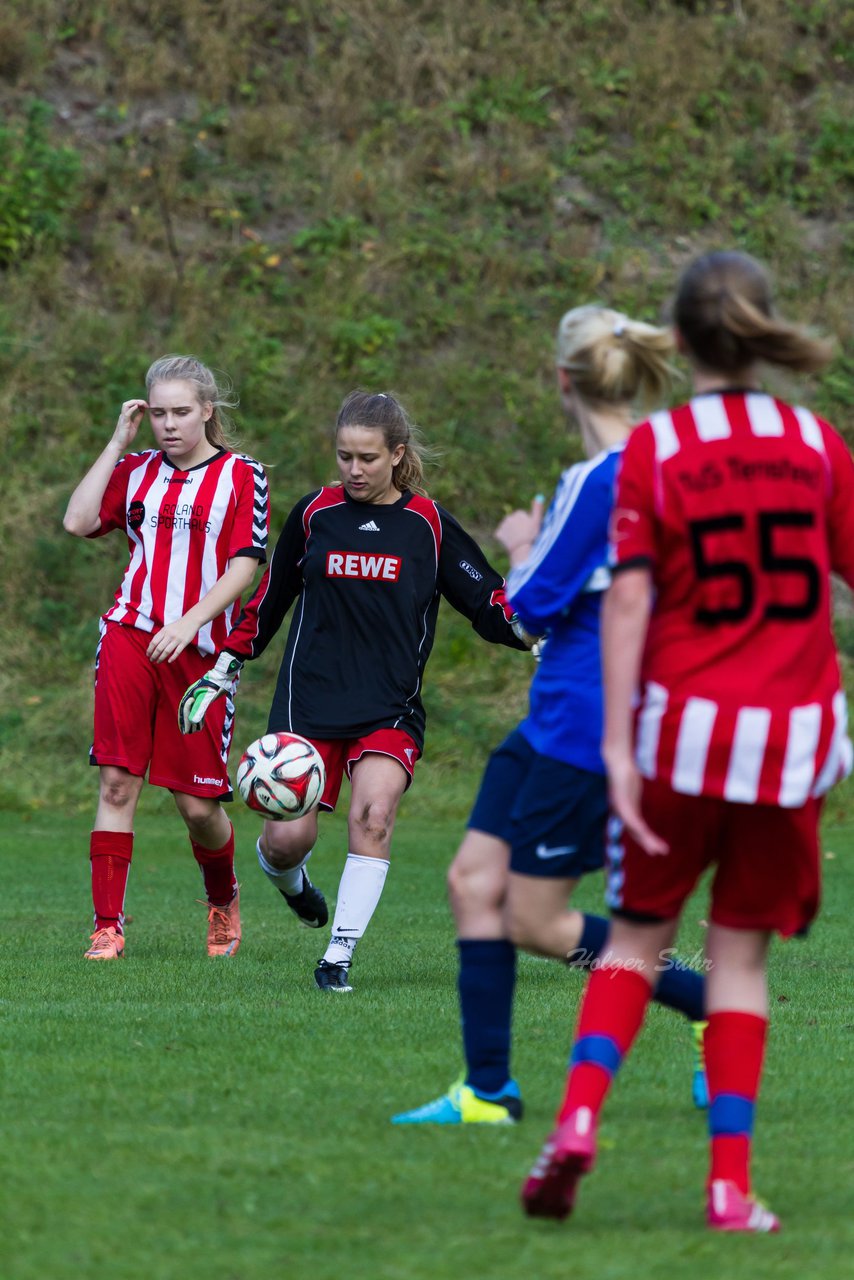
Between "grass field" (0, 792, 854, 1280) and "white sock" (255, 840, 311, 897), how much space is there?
0.32 metres

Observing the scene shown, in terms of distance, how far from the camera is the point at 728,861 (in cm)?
343

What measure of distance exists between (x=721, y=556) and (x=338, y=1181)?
1.51 m

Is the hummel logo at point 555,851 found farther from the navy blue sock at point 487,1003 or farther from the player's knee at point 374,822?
the player's knee at point 374,822

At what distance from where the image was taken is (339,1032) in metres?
5.45

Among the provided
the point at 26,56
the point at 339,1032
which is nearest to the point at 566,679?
the point at 339,1032

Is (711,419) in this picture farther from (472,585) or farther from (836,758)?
(472,585)

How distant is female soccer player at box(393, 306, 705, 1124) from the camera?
394 centimetres

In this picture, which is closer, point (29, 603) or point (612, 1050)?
point (612, 1050)

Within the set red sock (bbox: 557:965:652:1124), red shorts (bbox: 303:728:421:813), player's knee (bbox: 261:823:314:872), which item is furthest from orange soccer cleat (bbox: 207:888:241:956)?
red sock (bbox: 557:965:652:1124)

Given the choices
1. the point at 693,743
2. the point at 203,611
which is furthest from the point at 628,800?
the point at 203,611

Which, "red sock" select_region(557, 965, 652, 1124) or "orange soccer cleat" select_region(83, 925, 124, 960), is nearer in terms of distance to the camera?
"red sock" select_region(557, 965, 652, 1124)

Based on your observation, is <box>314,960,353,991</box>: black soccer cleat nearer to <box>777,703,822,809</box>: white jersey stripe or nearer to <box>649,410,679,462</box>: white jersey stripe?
<box>777,703,822,809</box>: white jersey stripe

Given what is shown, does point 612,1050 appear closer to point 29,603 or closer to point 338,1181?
point 338,1181

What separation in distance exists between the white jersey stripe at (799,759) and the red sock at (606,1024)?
0.47 metres
